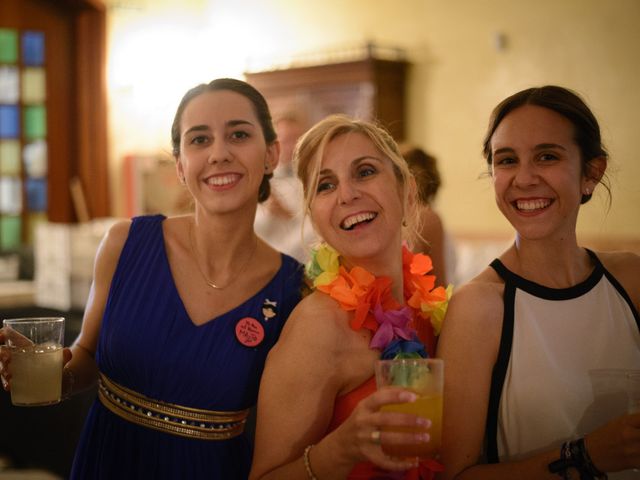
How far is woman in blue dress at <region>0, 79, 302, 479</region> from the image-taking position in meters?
1.83

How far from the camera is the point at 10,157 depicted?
7613 millimetres

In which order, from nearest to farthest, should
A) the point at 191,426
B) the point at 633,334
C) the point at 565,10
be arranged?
the point at 633,334, the point at 191,426, the point at 565,10

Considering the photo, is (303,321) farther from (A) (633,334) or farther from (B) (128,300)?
(A) (633,334)

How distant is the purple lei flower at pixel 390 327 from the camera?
5.24 feet

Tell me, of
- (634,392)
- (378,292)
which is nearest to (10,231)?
(378,292)

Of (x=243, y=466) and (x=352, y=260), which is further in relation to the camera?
(x=243, y=466)

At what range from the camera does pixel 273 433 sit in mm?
1499

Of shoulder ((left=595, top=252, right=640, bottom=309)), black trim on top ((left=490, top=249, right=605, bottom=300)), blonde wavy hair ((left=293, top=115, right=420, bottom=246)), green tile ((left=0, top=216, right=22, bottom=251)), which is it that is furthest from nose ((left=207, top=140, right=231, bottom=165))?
green tile ((left=0, top=216, right=22, bottom=251))

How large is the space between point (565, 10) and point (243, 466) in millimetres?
4658

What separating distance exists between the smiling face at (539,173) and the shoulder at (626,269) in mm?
178

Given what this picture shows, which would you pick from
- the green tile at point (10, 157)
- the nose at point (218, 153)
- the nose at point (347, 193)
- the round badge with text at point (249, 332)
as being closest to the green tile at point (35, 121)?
the green tile at point (10, 157)

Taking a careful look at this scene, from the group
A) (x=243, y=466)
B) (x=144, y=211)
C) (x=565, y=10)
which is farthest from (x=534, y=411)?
(x=144, y=211)

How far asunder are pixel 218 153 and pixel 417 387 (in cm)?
87

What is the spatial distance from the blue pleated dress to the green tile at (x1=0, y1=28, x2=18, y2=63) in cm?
638
